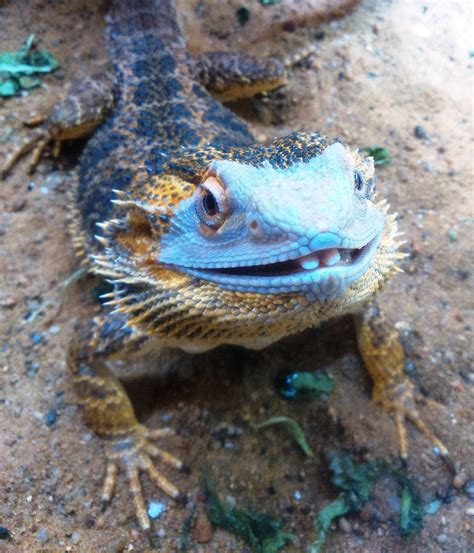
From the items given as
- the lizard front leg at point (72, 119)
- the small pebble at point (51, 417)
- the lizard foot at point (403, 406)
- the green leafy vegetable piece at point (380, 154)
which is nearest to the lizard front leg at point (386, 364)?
the lizard foot at point (403, 406)

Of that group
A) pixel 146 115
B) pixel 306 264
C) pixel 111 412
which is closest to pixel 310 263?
→ pixel 306 264

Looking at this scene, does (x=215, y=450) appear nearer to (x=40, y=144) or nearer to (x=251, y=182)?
(x=251, y=182)

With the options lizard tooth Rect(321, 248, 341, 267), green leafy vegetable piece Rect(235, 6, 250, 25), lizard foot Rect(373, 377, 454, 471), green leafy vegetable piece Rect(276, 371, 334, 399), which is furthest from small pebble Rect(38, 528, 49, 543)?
green leafy vegetable piece Rect(235, 6, 250, 25)

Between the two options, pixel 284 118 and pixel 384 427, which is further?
pixel 284 118

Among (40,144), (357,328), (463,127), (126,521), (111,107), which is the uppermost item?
(111,107)

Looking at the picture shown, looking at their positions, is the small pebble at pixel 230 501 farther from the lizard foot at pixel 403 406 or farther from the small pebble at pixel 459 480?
the small pebble at pixel 459 480

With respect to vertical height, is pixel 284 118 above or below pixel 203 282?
below

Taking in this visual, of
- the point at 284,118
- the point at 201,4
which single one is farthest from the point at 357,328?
the point at 201,4
